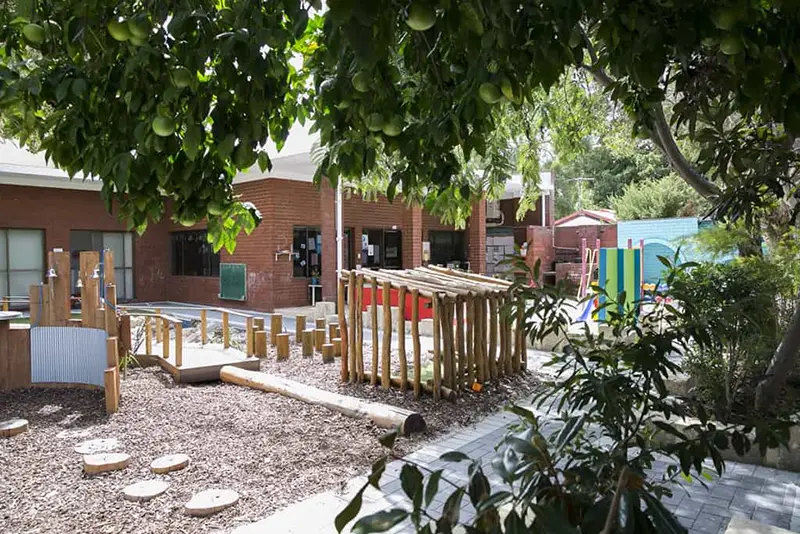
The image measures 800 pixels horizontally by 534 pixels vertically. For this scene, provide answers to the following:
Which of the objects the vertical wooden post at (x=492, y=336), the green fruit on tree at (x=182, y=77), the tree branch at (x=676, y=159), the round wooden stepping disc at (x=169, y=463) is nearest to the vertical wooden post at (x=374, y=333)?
the vertical wooden post at (x=492, y=336)

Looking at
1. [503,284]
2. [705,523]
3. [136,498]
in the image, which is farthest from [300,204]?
Result: [705,523]

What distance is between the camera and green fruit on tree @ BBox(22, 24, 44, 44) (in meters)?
2.13

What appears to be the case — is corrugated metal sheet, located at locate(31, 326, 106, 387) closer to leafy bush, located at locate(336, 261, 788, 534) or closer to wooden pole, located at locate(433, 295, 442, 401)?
wooden pole, located at locate(433, 295, 442, 401)

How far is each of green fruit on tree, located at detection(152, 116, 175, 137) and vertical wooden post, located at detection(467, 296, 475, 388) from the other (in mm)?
5020

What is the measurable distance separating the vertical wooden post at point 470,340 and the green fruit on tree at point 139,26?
16.8 feet

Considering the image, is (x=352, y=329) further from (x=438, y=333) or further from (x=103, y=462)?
(x=103, y=462)

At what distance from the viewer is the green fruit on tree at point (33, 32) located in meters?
2.13

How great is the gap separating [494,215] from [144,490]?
1944 cm

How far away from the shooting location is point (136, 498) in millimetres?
3924

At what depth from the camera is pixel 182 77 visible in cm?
193

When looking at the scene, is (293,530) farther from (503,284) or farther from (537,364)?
(537,364)

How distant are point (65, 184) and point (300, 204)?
234 inches

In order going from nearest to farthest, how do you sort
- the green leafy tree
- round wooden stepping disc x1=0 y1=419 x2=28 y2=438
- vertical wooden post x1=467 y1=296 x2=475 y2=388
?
round wooden stepping disc x1=0 y1=419 x2=28 y2=438 → vertical wooden post x1=467 y1=296 x2=475 y2=388 → the green leafy tree

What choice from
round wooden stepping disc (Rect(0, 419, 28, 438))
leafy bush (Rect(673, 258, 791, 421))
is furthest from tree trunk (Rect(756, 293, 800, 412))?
round wooden stepping disc (Rect(0, 419, 28, 438))
